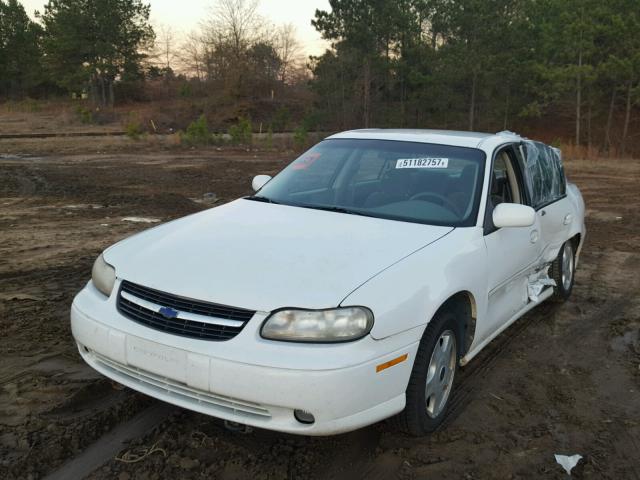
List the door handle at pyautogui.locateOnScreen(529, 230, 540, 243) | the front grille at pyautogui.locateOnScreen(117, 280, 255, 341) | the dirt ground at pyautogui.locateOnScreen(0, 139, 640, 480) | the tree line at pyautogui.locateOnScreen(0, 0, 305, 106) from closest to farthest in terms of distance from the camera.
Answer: the front grille at pyautogui.locateOnScreen(117, 280, 255, 341) → the dirt ground at pyautogui.locateOnScreen(0, 139, 640, 480) → the door handle at pyautogui.locateOnScreen(529, 230, 540, 243) → the tree line at pyautogui.locateOnScreen(0, 0, 305, 106)

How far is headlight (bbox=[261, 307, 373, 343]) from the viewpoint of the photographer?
261 cm

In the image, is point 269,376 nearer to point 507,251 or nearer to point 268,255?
point 268,255

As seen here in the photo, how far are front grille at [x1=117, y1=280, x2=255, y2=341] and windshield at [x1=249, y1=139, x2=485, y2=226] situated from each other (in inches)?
56.2

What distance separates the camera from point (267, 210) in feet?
13.0

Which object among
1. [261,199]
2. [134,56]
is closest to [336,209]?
[261,199]

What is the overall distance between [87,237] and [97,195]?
4.07 metres

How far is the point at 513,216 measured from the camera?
11.9 ft

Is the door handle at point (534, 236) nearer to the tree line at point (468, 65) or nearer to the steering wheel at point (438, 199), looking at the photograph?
the steering wheel at point (438, 199)

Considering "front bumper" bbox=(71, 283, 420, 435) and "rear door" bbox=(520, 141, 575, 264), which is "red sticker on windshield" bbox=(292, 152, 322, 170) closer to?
"rear door" bbox=(520, 141, 575, 264)

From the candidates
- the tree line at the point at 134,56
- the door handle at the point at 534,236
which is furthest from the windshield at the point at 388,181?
the tree line at the point at 134,56

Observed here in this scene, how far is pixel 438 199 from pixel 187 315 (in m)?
1.92

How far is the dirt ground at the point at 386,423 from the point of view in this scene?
289cm

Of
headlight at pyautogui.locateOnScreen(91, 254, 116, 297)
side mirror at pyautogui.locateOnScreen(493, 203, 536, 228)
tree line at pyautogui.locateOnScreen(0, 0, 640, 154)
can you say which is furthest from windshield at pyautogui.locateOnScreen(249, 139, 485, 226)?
tree line at pyautogui.locateOnScreen(0, 0, 640, 154)

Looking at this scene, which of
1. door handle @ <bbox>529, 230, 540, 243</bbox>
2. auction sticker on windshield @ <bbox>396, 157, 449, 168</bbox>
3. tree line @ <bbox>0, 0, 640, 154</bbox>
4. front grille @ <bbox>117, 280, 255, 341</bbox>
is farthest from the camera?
tree line @ <bbox>0, 0, 640, 154</bbox>
